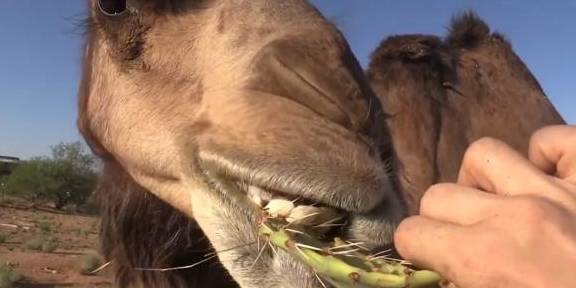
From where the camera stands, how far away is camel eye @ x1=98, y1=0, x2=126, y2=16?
12.3 ft

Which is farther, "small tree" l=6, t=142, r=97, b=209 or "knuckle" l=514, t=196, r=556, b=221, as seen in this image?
"small tree" l=6, t=142, r=97, b=209

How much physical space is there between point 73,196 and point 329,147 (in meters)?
50.1

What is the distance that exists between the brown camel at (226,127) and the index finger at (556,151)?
2.72 ft

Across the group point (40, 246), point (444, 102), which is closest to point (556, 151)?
point (444, 102)

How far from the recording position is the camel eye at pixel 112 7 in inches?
148

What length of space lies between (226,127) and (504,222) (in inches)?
64.9

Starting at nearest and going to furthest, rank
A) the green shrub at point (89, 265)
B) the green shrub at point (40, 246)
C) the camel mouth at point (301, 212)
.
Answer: the camel mouth at point (301, 212)
the green shrub at point (89, 265)
the green shrub at point (40, 246)

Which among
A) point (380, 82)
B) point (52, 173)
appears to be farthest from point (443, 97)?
point (52, 173)

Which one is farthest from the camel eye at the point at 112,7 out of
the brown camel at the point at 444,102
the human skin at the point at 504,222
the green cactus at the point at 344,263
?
the brown camel at the point at 444,102

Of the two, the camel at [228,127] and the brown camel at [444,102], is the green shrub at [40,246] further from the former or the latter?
the camel at [228,127]

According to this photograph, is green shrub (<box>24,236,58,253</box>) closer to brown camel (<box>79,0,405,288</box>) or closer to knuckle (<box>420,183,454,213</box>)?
brown camel (<box>79,0,405,288</box>)

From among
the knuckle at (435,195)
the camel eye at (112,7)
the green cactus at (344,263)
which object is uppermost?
the camel eye at (112,7)

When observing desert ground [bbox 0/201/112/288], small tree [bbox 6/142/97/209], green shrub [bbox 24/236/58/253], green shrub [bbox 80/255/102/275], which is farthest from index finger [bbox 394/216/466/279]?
small tree [bbox 6/142/97/209]

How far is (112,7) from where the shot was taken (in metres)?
3.78
